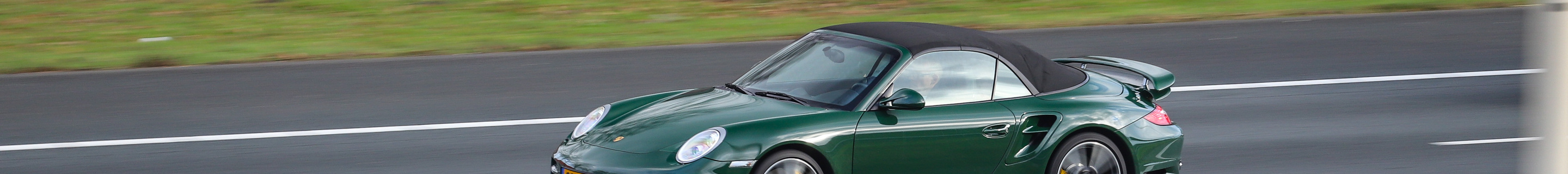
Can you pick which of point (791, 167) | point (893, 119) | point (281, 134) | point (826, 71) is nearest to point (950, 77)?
point (893, 119)

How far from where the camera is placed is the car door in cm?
558

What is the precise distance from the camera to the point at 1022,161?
5863mm

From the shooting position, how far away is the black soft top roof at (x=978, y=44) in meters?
5.85

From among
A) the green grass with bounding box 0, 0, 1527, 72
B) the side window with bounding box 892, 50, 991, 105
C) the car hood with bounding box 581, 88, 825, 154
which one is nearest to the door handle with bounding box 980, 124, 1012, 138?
the side window with bounding box 892, 50, 991, 105

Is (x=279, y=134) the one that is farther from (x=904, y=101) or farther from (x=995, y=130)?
(x=995, y=130)

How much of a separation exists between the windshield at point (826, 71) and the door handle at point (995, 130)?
488 millimetres

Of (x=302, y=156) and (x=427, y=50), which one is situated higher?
(x=427, y=50)

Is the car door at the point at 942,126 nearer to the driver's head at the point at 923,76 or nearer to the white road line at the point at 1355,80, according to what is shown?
the driver's head at the point at 923,76

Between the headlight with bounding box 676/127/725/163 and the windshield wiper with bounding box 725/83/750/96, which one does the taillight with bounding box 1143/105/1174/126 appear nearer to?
the windshield wiper with bounding box 725/83/750/96

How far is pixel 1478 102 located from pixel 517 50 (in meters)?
8.06

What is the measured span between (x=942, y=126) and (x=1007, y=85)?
0.42m

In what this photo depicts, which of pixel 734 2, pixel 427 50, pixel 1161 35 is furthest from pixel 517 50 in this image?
pixel 1161 35

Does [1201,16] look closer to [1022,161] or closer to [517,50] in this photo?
[517,50]

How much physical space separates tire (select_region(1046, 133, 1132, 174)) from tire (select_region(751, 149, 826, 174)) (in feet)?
3.81
